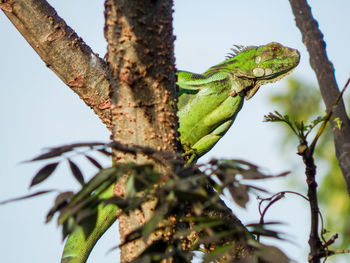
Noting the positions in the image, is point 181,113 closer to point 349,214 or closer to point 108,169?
point 108,169

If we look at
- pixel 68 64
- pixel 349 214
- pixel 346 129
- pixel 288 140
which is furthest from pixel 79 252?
pixel 288 140

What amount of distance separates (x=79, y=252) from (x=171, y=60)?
1698 mm

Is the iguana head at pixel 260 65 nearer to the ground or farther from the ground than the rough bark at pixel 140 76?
farther from the ground

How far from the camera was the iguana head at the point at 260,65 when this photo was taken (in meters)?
3.79

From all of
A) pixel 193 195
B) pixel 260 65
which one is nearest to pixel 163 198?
pixel 193 195

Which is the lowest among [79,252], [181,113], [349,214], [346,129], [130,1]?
[349,214]

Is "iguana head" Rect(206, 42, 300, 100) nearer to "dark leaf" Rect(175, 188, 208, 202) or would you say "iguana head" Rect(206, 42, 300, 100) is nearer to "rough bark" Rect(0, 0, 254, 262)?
"rough bark" Rect(0, 0, 254, 262)

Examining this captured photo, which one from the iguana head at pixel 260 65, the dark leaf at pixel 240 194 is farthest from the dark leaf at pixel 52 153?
the iguana head at pixel 260 65

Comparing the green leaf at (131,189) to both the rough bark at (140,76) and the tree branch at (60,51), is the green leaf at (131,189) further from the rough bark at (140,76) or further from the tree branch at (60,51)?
the tree branch at (60,51)

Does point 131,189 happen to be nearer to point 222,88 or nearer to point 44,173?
point 44,173

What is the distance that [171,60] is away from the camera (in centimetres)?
176

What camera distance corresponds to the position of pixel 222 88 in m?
3.69

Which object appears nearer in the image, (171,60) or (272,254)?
(272,254)

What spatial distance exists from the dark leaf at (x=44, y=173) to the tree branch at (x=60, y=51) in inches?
60.6
